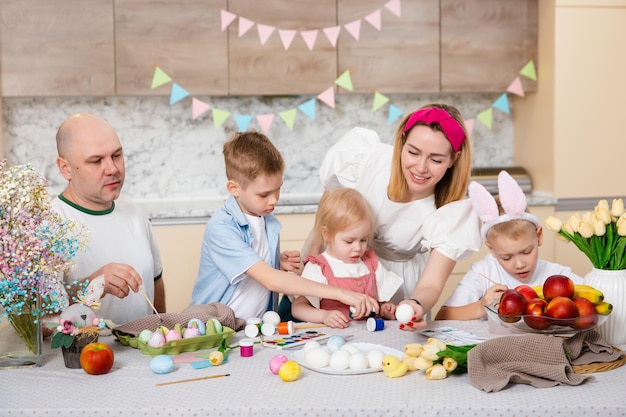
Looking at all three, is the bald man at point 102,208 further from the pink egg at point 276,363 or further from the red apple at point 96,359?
the pink egg at point 276,363

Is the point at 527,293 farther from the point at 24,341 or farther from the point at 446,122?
the point at 24,341

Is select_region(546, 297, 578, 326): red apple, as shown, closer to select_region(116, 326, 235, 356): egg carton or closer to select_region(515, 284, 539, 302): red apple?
select_region(515, 284, 539, 302): red apple

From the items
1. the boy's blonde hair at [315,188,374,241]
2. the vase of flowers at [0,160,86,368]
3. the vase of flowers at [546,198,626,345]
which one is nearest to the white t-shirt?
the boy's blonde hair at [315,188,374,241]

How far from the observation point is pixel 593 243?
1847 mm

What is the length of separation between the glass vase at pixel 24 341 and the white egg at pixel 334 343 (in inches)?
25.2

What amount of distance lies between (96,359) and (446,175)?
1291 millimetres

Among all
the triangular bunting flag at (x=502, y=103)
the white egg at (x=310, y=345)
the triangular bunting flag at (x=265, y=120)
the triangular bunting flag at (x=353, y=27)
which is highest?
the triangular bunting flag at (x=353, y=27)

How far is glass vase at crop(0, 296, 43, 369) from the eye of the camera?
63.8 inches

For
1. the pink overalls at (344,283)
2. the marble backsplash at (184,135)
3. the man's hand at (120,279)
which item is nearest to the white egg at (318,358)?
the man's hand at (120,279)

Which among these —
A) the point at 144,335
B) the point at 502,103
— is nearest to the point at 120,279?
the point at 144,335

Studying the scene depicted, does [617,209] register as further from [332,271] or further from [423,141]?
[332,271]

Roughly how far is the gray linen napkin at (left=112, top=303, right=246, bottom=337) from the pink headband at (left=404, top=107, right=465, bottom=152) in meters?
0.82

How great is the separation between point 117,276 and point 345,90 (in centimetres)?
254

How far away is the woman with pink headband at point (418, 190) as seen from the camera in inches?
89.2
